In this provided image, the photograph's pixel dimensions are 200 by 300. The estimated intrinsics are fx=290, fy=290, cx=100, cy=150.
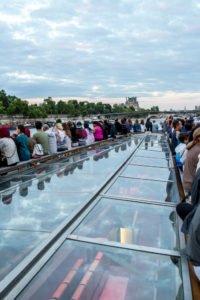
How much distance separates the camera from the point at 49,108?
137000mm

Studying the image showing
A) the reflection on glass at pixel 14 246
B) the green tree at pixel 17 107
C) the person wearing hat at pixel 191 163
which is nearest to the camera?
the reflection on glass at pixel 14 246

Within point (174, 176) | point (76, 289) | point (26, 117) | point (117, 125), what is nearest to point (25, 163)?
point (174, 176)

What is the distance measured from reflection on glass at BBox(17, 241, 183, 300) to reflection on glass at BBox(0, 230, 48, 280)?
370 mm

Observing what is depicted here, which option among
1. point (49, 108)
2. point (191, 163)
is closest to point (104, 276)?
point (191, 163)

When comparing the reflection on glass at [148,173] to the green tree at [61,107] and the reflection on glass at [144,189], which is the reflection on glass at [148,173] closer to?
the reflection on glass at [144,189]

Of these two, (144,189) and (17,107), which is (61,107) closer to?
(17,107)

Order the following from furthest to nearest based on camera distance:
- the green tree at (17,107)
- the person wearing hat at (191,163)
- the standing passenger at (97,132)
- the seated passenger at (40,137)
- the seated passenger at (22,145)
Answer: the green tree at (17,107) → the standing passenger at (97,132) → the seated passenger at (40,137) → the seated passenger at (22,145) → the person wearing hat at (191,163)

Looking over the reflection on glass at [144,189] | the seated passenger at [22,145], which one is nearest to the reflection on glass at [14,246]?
the reflection on glass at [144,189]

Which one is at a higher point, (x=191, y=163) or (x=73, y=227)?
(x=191, y=163)

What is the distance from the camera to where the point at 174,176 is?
6.95m

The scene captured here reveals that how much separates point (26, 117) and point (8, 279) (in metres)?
112

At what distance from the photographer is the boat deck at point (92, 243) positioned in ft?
7.72

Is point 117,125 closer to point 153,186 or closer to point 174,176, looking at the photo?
point 174,176

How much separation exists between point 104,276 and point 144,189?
9.60 ft
